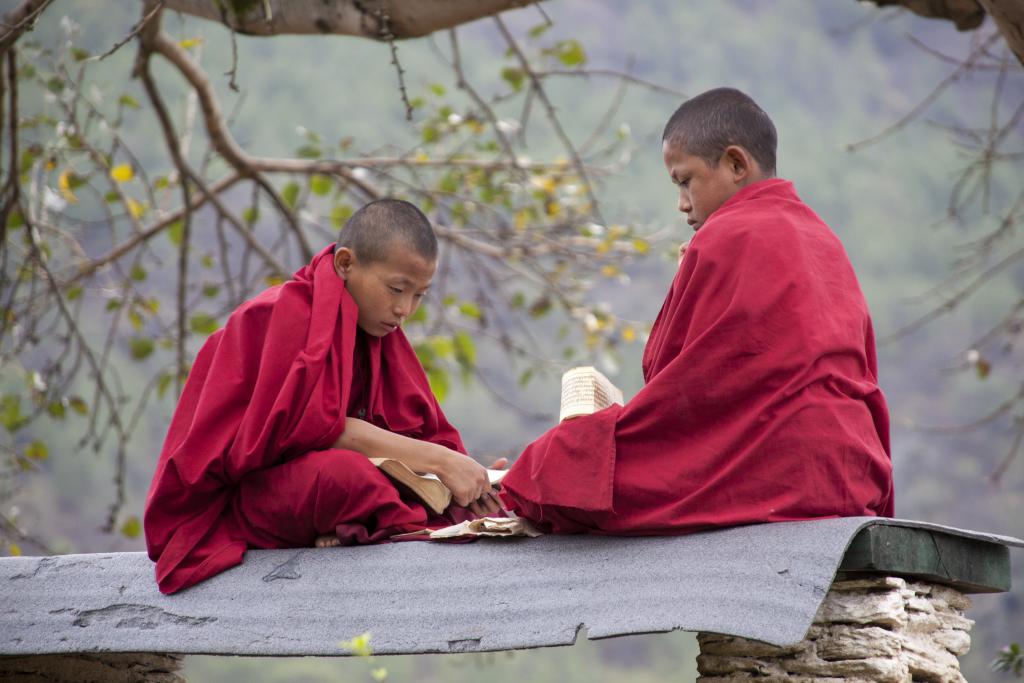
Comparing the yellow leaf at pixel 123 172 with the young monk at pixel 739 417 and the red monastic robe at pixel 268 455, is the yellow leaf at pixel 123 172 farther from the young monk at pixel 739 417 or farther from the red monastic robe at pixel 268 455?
the young monk at pixel 739 417

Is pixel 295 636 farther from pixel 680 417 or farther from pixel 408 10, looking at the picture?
pixel 408 10

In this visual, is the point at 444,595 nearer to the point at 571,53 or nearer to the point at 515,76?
the point at 571,53

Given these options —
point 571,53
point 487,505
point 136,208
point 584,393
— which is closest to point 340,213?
point 136,208

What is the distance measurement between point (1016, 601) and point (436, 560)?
1636 cm

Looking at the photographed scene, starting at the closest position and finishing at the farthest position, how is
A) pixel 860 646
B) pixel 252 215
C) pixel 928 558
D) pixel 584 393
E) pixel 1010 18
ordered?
pixel 860 646 < pixel 928 558 < pixel 584 393 < pixel 1010 18 < pixel 252 215

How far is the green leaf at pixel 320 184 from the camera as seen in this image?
6.01m

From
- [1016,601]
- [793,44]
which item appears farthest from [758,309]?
[793,44]

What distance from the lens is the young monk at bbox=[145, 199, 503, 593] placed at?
3.01 m

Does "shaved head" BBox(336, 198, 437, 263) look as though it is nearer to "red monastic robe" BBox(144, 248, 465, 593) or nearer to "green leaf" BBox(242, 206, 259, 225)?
"red monastic robe" BBox(144, 248, 465, 593)

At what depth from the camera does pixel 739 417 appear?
2648 mm

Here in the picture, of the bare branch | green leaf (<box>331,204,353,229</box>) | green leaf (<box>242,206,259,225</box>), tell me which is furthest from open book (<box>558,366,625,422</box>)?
green leaf (<box>331,204,353,229</box>)

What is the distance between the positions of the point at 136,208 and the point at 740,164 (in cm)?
417

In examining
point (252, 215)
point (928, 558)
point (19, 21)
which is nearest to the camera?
point (928, 558)

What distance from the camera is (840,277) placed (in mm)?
2807
